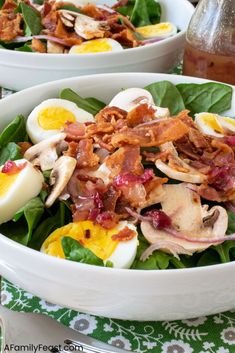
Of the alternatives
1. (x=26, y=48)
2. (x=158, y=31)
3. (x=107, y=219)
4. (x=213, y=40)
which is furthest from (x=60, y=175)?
(x=158, y=31)

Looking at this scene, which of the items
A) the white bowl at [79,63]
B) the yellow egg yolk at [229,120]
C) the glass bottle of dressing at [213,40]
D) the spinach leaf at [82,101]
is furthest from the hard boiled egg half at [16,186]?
the glass bottle of dressing at [213,40]

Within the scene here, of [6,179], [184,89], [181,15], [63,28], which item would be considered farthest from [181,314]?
[181,15]

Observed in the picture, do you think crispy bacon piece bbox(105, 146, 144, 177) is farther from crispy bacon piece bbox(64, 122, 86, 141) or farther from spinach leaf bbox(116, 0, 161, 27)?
spinach leaf bbox(116, 0, 161, 27)

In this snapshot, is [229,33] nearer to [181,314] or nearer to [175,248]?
[175,248]

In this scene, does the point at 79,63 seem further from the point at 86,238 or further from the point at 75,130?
the point at 86,238

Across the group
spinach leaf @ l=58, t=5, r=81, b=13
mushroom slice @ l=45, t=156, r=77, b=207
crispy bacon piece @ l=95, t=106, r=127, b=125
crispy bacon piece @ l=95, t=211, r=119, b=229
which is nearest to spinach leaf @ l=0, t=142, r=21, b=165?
mushroom slice @ l=45, t=156, r=77, b=207

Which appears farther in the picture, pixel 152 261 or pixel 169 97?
pixel 169 97
